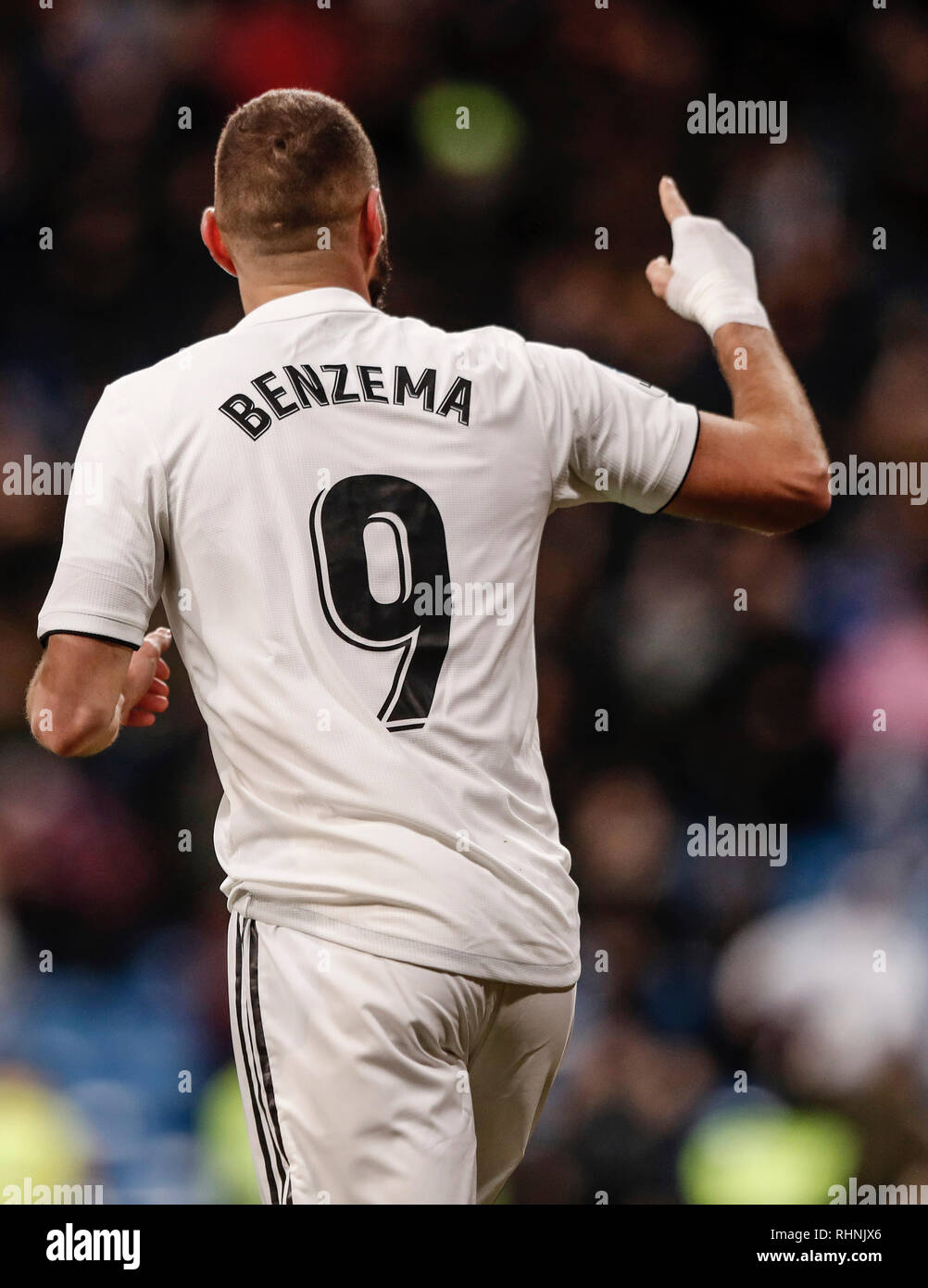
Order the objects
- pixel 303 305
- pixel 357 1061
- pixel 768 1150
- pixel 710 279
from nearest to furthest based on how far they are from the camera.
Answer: pixel 357 1061 → pixel 303 305 → pixel 710 279 → pixel 768 1150

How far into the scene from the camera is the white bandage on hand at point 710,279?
60.3 inches

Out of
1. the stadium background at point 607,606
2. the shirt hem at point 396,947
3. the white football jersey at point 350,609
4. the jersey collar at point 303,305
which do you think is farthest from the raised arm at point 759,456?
the stadium background at point 607,606

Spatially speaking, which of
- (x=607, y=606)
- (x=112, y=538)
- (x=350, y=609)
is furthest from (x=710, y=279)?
(x=607, y=606)

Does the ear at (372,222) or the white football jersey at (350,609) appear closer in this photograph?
the white football jersey at (350,609)

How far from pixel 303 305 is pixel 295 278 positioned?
1.6 inches

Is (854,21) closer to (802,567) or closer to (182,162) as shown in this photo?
(802,567)

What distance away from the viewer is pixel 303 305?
1356 mm

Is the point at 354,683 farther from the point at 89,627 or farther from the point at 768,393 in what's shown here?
the point at 768,393

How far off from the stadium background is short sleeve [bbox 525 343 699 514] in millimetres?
1407

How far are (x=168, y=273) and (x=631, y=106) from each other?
1026mm

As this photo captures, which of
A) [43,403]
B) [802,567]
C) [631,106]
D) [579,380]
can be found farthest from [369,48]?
[579,380]

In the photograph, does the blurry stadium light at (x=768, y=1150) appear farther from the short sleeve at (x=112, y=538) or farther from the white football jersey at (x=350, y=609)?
the short sleeve at (x=112, y=538)

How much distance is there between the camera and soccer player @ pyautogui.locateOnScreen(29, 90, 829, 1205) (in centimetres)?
122

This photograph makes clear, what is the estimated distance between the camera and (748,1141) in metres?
2.52
